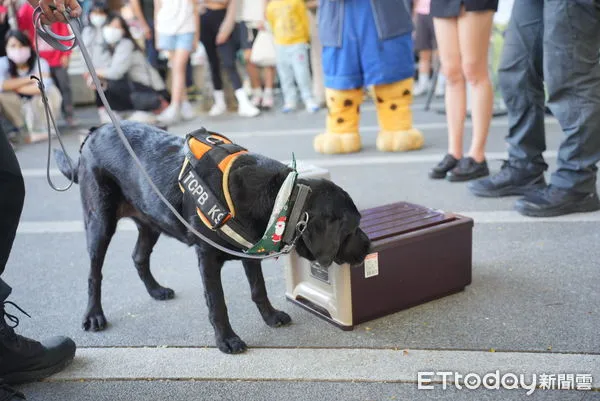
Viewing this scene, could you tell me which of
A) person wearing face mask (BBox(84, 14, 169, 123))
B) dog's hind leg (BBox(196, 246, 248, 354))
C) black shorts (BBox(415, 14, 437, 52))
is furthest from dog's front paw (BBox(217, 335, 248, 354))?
black shorts (BBox(415, 14, 437, 52))

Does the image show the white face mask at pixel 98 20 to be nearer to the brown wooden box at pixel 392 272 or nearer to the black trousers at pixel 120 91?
the black trousers at pixel 120 91

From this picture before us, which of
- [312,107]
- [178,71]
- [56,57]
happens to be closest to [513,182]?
[312,107]

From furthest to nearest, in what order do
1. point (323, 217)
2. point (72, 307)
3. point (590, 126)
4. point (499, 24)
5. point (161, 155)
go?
point (499, 24) < point (590, 126) < point (72, 307) < point (161, 155) < point (323, 217)

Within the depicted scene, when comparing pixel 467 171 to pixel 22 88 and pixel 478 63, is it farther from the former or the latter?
pixel 22 88

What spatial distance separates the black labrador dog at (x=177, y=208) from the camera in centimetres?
225

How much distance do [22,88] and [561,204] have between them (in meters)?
6.30

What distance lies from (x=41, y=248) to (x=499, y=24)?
5356mm

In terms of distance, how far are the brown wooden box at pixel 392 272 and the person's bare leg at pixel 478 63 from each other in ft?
5.60

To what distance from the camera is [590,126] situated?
347 centimetres

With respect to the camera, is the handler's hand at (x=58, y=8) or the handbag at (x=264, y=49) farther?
the handbag at (x=264, y=49)

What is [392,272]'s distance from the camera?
259 cm

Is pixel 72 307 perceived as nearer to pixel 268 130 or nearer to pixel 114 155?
pixel 114 155

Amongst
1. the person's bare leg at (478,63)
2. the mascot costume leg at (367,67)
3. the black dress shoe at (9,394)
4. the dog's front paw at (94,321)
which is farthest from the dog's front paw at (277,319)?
the mascot costume leg at (367,67)

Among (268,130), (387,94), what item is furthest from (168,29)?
(387,94)
